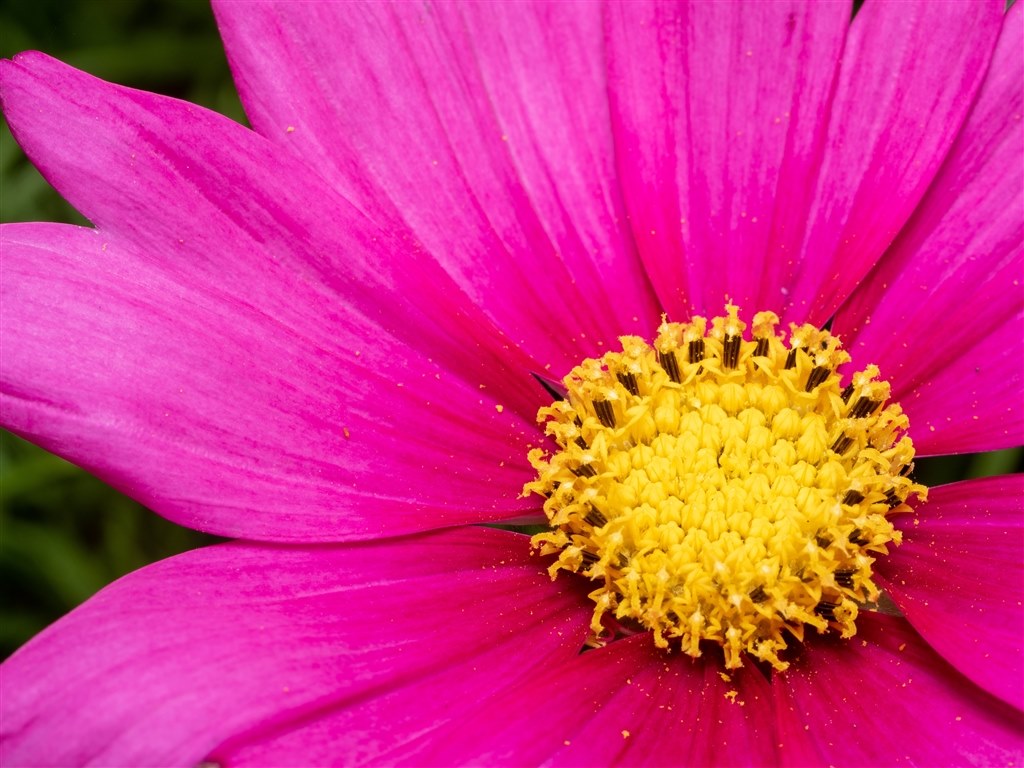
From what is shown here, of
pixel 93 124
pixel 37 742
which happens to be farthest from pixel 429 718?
pixel 93 124

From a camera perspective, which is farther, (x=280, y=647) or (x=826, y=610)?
(x=826, y=610)

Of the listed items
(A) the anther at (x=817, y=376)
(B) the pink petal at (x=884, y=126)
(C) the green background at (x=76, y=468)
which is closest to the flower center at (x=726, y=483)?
(A) the anther at (x=817, y=376)

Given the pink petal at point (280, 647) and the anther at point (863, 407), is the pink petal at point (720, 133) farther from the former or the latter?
the pink petal at point (280, 647)

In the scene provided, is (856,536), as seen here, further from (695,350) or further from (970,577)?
(695,350)

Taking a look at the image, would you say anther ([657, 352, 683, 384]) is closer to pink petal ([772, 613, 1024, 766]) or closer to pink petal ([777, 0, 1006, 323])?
pink petal ([777, 0, 1006, 323])

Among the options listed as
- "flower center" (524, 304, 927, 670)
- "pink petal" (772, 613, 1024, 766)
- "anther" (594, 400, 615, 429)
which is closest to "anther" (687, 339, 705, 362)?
"flower center" (524, 304, 927, 670)

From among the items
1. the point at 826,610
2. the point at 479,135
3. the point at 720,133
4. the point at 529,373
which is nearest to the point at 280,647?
the point at 529,373

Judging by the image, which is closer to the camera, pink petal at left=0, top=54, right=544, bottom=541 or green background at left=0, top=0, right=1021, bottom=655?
pink petal at left=0, top=54, right=544, bottom=541
